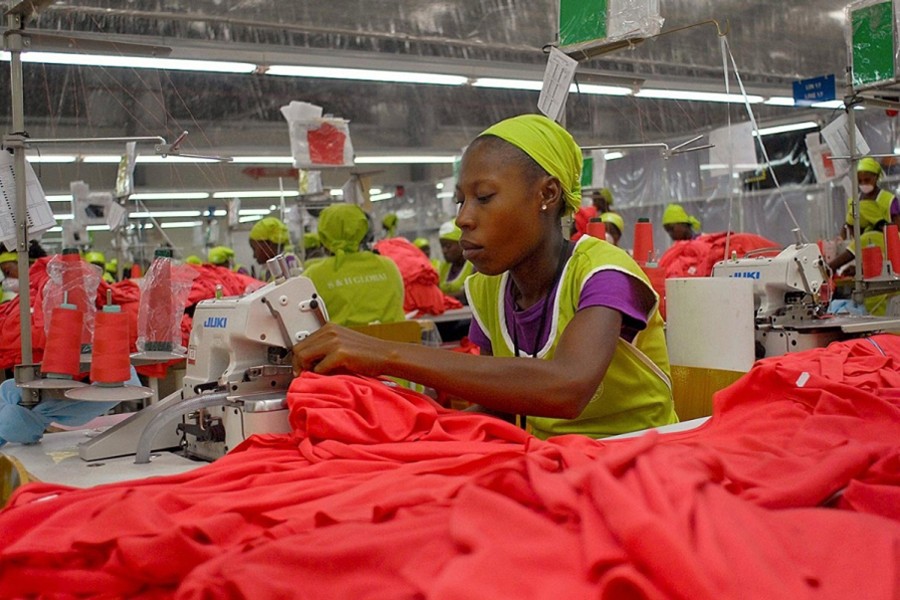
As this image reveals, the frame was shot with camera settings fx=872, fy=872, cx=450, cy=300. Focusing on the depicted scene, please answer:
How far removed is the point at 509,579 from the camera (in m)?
0.71

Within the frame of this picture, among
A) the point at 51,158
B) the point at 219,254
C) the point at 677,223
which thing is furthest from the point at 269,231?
the point at 677,223

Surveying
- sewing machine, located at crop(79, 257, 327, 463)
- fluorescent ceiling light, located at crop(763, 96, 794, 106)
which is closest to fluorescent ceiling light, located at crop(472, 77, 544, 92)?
fluorescent ceiling light, located at crop(763, 96, 794, 106)

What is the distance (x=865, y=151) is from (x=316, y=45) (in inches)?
156

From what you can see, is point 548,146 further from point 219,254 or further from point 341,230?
point 219,254

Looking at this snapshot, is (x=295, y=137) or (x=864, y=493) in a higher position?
(x=295, y=137)

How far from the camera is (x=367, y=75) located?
7473mm

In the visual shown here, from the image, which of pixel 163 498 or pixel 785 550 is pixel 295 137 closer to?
pixel 163 498

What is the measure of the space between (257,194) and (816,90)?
15.3ft

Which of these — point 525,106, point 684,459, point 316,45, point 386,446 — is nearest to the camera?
point 684,459

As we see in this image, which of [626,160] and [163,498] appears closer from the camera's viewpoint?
[163,498]

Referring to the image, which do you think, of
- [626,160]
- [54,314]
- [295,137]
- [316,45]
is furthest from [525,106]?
[54,314]

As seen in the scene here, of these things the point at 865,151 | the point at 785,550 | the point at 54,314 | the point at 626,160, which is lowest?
the point at 785,550

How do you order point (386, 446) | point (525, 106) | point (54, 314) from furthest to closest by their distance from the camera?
point (525, 106) < point (54, 314) < point (386, 446)

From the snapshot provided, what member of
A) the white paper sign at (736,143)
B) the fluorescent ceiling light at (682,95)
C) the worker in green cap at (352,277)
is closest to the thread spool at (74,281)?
the worker in green cap at (352,277)
